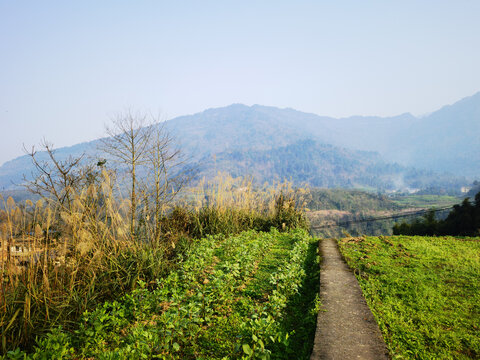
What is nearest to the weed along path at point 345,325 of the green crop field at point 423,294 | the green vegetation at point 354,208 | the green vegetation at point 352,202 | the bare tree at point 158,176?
the green crop field at point 423,294

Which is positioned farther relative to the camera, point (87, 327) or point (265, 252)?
point (265, 252)

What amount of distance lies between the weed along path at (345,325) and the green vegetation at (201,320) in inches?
5.8

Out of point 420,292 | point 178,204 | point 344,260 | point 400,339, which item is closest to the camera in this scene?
point 400,339

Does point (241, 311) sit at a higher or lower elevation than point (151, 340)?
lower

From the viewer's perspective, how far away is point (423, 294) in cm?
394

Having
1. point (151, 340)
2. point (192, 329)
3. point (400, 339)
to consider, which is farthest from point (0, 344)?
point (400, 339)

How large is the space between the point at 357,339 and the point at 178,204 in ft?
17.2

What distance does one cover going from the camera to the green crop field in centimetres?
277

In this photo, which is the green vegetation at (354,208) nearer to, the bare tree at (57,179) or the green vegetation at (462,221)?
the green vegetation at (462,221)

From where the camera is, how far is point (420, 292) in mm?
4012

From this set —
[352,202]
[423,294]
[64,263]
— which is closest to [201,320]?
[64,263]

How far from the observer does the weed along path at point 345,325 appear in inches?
97.0

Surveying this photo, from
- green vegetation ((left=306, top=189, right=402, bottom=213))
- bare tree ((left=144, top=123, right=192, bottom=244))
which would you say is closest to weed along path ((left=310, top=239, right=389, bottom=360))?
bare tree ((left=144, top=123, right=192, bottom=244))

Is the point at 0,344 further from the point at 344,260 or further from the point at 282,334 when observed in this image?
the point at 344,260
